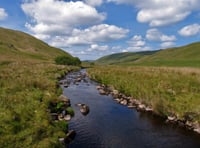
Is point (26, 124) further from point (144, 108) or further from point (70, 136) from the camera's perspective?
point (144, 108)

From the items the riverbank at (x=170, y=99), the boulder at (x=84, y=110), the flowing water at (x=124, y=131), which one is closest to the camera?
the flowing water at (x=124, y=131)

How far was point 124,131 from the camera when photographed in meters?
24.8

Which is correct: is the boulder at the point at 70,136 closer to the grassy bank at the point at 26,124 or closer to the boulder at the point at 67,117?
the grassy bank at the point at 26,124

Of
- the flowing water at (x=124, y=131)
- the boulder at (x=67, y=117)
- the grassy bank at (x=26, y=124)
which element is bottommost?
the flowing water at (x=124, y=131)

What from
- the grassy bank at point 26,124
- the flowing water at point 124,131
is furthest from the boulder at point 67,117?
the grassy bank at point 26,124

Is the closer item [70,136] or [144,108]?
[70,136]

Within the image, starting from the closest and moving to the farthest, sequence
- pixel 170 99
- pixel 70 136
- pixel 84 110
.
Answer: pixel 70 136, pixel 84 110, pixel 170 99

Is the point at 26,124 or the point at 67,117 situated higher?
the point at 26,124

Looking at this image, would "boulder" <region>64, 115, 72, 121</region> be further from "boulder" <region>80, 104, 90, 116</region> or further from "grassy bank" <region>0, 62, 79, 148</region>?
"boulder" <region>80, 104, 90, 116</region>

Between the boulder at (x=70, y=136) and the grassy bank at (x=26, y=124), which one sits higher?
the grassy bank at (x=26, y=124)

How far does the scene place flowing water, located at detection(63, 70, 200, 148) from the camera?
2169cm

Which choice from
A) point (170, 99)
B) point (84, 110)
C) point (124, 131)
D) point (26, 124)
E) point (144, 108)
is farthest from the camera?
point (144, 108)

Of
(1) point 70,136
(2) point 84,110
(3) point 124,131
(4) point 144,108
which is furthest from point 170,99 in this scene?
(1) point 70,136

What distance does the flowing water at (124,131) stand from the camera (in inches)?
854
